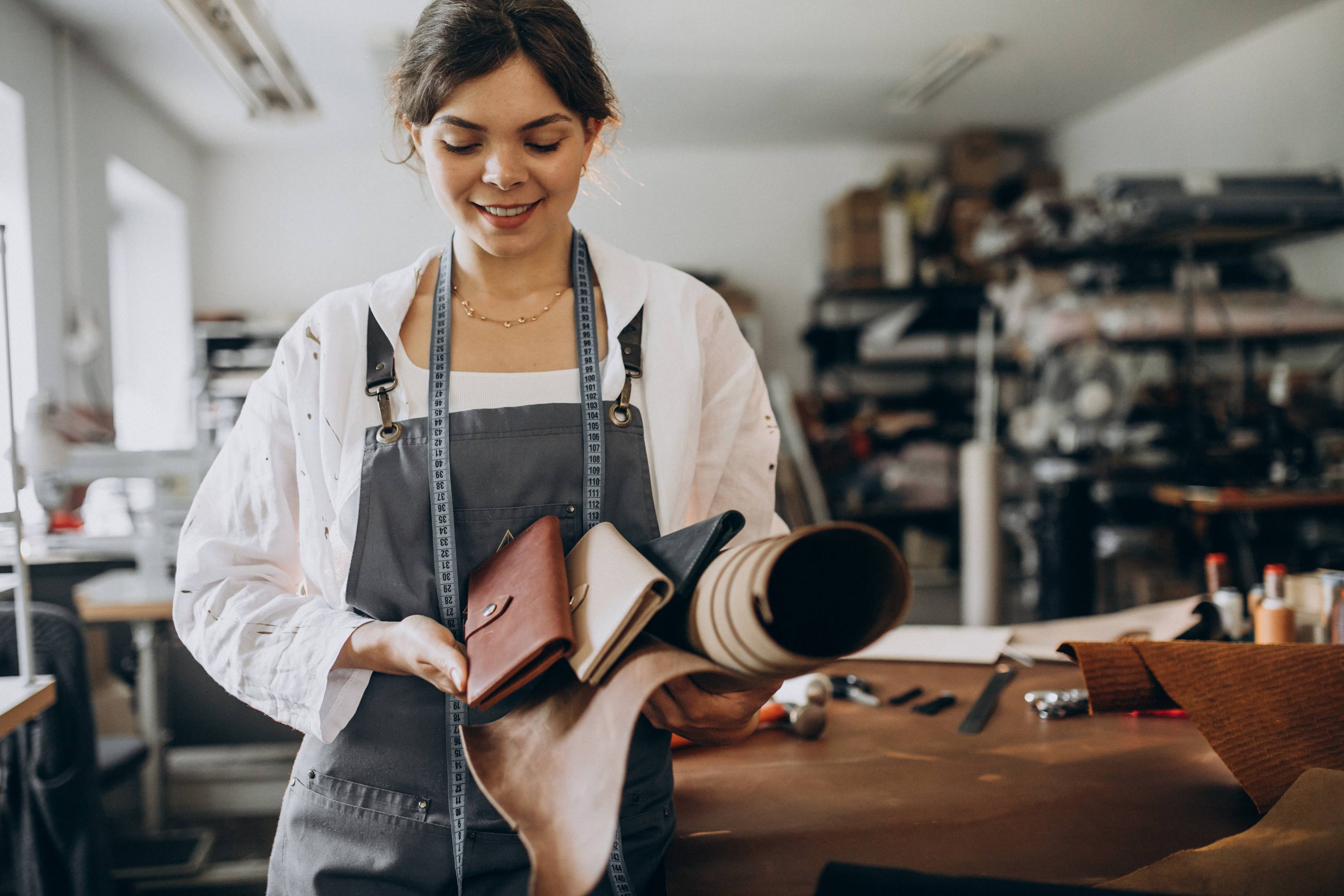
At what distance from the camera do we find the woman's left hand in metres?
0.74

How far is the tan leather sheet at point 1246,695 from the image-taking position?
3.17 ft

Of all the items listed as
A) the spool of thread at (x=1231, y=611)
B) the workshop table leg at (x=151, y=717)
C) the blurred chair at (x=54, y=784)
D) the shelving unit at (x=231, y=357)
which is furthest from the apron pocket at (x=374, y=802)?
the shelving unit at (x=231, y=357)

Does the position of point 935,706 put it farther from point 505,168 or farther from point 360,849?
point 505,168

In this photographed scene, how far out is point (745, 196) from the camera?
7043 millimetres

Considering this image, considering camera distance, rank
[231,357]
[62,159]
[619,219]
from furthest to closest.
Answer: [619,219], [231,357], [62,159]

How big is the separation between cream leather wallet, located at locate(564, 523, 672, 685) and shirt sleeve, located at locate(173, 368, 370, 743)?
0.29m

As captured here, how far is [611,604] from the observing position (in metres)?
0.66

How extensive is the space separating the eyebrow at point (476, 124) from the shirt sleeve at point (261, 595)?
1.07 ft

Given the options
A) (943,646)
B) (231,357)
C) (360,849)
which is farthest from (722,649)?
(231,357)

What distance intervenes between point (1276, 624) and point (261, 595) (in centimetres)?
147

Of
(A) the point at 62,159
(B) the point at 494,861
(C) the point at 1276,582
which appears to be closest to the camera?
(B) the point at 494,861

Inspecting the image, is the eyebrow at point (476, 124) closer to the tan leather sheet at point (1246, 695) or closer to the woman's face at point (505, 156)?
the woman's face at point (505, 156)

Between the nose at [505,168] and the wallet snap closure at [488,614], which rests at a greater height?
the nose at [505,168]

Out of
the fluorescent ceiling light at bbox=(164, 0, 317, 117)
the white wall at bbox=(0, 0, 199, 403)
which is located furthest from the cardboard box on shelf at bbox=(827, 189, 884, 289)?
the white wall at bbox=(0, 0, 199, 403)
